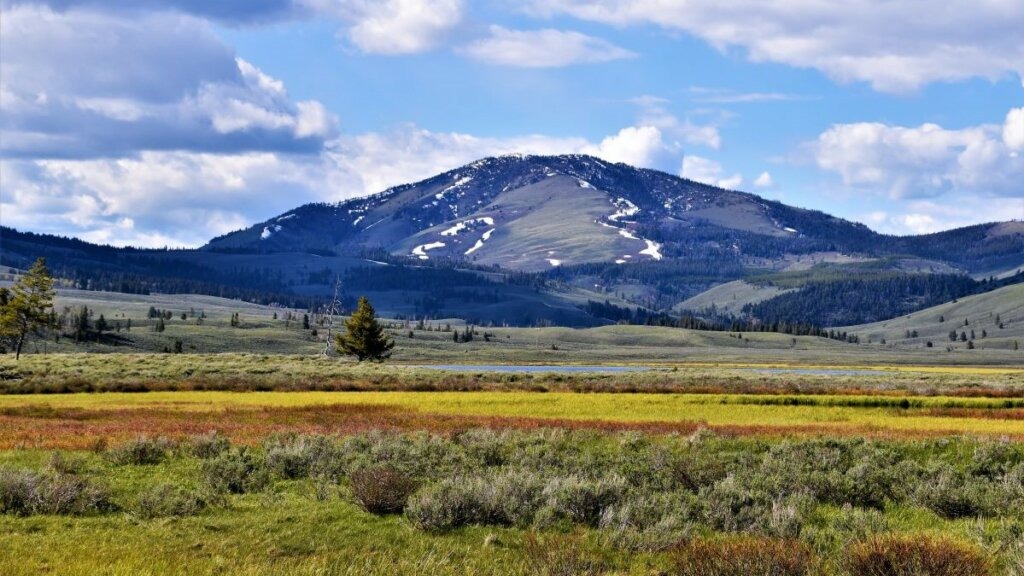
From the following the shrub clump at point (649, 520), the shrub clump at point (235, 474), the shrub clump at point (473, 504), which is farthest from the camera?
the shrub clump at point (235, 474)

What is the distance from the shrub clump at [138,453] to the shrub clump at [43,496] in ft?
18.8

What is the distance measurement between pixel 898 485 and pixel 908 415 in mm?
27734

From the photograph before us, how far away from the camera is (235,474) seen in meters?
20.2

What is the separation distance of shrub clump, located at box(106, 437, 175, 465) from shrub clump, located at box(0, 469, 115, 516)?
572cm

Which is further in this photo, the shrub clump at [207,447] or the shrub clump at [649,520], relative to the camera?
the shrub clump at [207,447]

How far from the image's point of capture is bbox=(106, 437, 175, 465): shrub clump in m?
22.9

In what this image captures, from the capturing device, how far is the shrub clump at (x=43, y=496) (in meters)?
16.2

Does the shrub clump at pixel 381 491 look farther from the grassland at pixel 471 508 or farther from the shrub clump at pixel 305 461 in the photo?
the shrub clump at pixel 305 461

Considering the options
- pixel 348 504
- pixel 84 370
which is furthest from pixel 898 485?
pixel 84 370

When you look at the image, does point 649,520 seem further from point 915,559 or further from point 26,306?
point 26,306

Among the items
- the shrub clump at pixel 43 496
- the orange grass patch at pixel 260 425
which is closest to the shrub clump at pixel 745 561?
the shrub clump at pixel 43 496

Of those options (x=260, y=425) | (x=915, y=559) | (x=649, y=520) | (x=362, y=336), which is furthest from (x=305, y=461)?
(x=362, y=336)

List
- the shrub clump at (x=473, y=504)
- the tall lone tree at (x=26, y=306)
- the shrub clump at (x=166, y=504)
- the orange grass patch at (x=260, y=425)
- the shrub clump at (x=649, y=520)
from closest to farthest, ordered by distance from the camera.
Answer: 1. the shrub clump at (x=649, y=520)
2. the shrub clump at (x=473, y=504)
3. the shrub clump at (x=166, y=504)
4. the orange grass patch at (x=260, y=425)
5. the tall lone tree at (x=26, y=306)

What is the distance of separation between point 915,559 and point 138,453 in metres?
18.2
